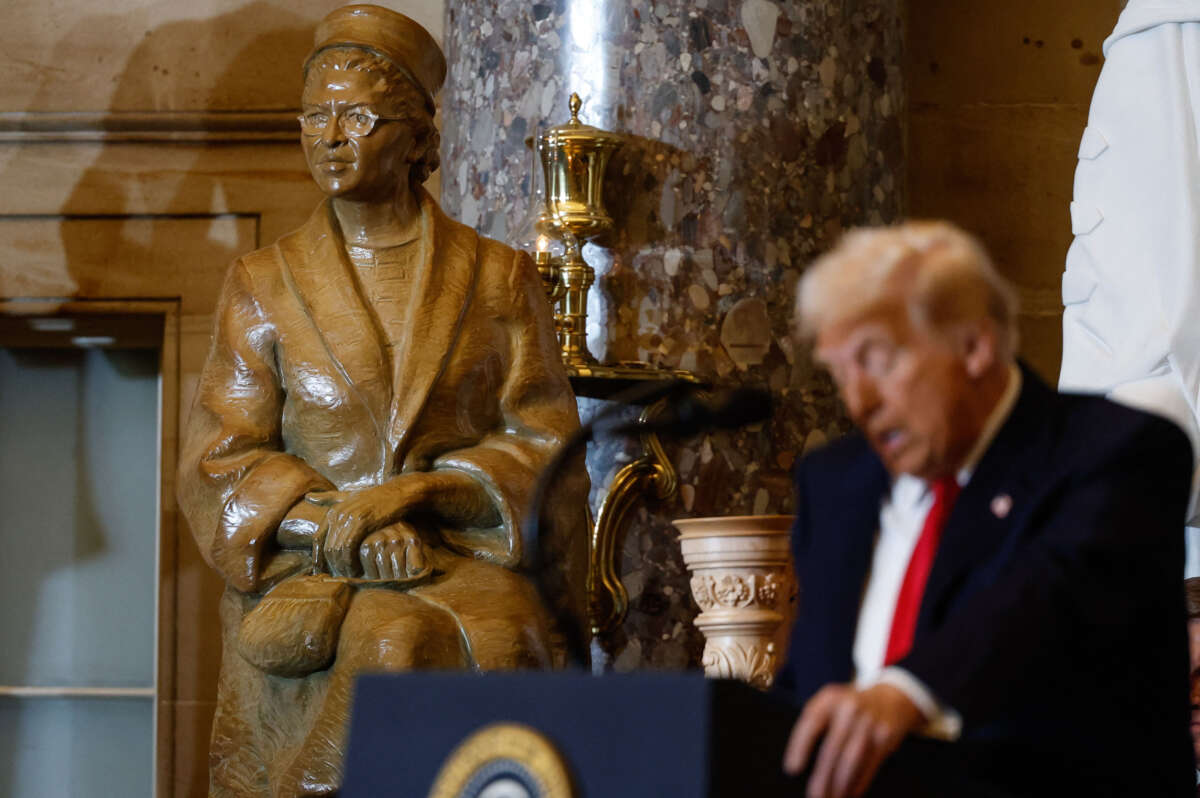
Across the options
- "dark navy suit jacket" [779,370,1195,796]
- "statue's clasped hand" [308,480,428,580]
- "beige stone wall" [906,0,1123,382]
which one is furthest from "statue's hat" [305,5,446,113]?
"beige stone wall" [906,0,1123,382]

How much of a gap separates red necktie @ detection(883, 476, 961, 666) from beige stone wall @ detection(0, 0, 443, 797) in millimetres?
4070

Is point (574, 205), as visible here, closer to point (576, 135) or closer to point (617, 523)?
point (576, 135)

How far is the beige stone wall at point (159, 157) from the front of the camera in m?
5.67

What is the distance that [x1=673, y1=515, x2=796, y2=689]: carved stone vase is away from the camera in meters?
4.29

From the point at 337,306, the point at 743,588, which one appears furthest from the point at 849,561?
the point at 743,588

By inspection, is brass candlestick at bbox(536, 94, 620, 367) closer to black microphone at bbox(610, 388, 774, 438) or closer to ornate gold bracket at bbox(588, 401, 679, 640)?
ornate gold bracket at bbox(588, 401, 679, 640)

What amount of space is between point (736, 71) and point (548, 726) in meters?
3.66

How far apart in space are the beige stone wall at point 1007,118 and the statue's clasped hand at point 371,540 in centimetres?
287

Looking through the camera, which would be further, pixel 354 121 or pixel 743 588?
pixel 743 588

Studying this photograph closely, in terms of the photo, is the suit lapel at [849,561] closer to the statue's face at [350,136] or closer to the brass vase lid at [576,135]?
the statue's face at [350,136]

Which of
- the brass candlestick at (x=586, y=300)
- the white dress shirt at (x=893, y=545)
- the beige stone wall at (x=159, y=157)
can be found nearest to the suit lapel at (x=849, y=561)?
the white dress shirt at (x=893, y=545)

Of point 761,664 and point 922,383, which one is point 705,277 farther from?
point 922,383

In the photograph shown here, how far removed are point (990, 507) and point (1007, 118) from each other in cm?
444

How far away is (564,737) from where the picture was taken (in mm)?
1690
